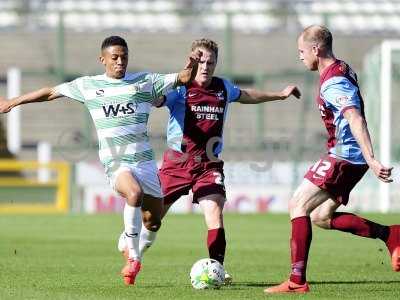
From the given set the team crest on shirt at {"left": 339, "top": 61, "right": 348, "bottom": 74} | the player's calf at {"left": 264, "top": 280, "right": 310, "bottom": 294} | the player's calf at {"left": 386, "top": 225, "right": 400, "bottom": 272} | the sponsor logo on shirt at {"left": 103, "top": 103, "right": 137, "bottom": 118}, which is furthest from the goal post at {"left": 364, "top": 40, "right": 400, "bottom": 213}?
the player's calf at {"left": 264, "top": 280, "right": 310, "bottom": 294}

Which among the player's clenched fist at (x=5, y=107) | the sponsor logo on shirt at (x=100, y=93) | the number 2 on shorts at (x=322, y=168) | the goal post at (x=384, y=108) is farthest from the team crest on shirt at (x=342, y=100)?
the goal post at (x=384, y=108)

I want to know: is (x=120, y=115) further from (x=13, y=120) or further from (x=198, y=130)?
(x=13, y=120)

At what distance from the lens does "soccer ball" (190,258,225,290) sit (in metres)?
8.76

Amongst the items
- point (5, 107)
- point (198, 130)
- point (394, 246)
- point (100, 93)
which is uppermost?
point (100, 93)

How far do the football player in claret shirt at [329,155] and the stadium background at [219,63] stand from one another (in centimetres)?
1485

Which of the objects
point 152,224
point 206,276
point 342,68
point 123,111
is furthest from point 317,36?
point 152,224

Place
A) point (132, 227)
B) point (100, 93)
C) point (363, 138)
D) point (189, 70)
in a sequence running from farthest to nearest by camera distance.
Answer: point (100, 93) < point (189, 70) < point (132, 227) < point (363, 138)

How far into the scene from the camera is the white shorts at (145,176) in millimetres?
9156

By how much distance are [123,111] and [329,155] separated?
1.74m

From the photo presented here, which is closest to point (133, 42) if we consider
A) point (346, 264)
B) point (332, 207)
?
point (346, 264)

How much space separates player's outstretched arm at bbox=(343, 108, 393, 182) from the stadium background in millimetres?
15414

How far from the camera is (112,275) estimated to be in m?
9.98

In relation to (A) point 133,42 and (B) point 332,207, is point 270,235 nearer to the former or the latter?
(B) point 332,207

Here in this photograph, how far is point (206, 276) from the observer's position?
875 cm
